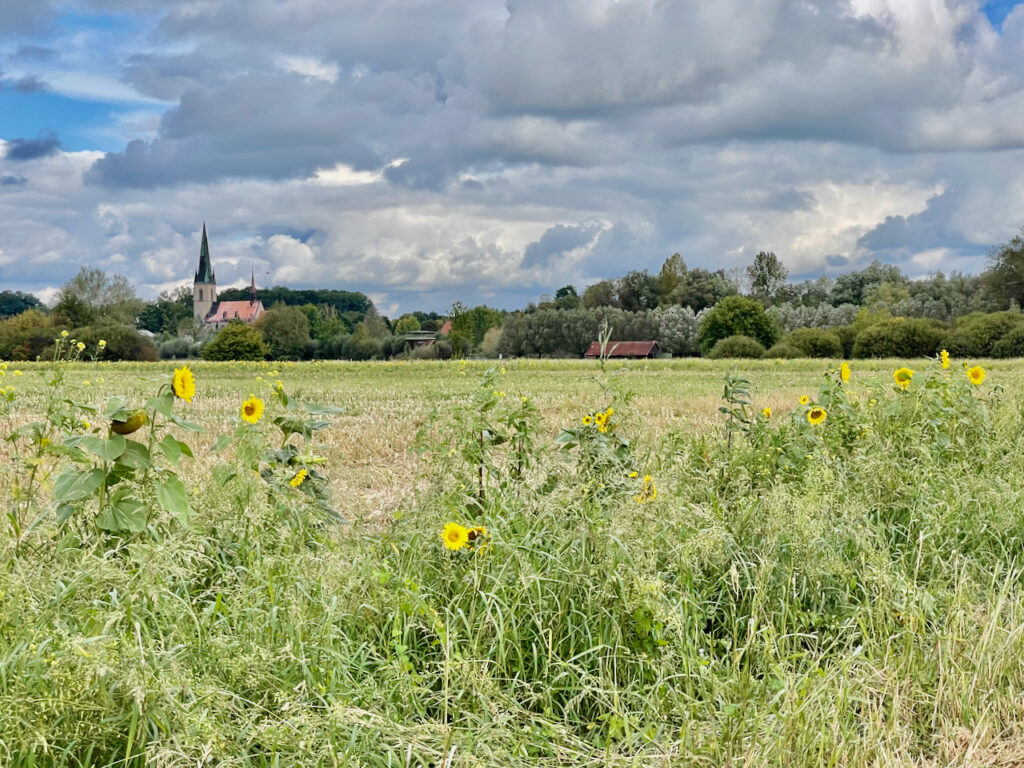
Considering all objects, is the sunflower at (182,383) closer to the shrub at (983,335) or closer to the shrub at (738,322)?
the shrub at (983,335)

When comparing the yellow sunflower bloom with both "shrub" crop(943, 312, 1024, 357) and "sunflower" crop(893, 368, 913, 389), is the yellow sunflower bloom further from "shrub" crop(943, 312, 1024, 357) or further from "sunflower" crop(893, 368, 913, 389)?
"shrub" crop(943, 312, 1024, 357)

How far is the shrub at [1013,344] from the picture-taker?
4234 centimetres

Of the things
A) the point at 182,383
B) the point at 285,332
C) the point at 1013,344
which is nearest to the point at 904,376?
the point at 182,383

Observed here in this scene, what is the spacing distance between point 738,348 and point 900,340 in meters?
8.84

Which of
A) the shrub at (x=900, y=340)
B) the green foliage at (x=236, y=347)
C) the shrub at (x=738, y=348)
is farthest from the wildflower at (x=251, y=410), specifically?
the green foliage at (x=236, y=347)

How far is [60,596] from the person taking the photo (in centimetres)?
297

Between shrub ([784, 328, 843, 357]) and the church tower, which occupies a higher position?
the church tower

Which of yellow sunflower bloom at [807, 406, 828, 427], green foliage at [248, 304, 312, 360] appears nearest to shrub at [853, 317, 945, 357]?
yellow sunflower bloom at [807, 406, 828, 427]

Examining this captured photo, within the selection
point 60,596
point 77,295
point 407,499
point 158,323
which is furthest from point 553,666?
point 158,323

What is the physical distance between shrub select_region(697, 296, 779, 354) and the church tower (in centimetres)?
10225

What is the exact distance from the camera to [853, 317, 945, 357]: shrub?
4588cm

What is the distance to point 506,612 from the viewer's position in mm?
3359

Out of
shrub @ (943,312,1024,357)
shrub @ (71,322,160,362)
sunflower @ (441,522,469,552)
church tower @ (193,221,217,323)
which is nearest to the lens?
sunflower @ (441,522,469,552)

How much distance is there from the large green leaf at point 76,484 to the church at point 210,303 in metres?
147
